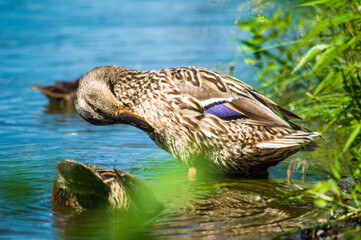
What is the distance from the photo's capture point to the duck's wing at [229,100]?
5.30 metres

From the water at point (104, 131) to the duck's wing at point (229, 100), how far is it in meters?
0.61

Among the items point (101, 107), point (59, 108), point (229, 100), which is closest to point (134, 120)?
point (101, 107)

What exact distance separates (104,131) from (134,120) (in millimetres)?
2104

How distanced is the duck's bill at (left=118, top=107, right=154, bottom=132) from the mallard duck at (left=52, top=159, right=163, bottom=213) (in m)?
0.89

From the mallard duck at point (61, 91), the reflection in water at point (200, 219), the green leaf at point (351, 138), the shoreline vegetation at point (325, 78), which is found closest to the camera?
the green leaf at point (351, 138)

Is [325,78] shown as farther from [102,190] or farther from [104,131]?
[104,131]

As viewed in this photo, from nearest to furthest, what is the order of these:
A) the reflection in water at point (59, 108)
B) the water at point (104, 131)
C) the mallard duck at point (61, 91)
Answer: the water at point (104, 131) → the reflection in water at point (59, 108) → the mallard duck at point (61, 91)

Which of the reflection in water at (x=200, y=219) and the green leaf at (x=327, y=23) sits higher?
the green leaf at (x=327, y=23)

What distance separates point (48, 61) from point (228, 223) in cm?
729

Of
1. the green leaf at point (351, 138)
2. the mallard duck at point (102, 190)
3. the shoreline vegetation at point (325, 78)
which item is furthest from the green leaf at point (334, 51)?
the mallard duck at point (102, 190)

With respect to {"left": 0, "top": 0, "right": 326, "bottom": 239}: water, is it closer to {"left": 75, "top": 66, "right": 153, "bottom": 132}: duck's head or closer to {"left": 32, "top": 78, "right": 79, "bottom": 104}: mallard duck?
{"left": 32, "top": 78, "right": 79, "bottom": 104}: mallard duck

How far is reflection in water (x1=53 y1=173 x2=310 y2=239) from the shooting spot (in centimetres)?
393

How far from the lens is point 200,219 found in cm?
422

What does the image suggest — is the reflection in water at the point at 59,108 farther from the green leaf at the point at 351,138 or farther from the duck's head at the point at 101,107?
the green leaf at the point at 351,138
